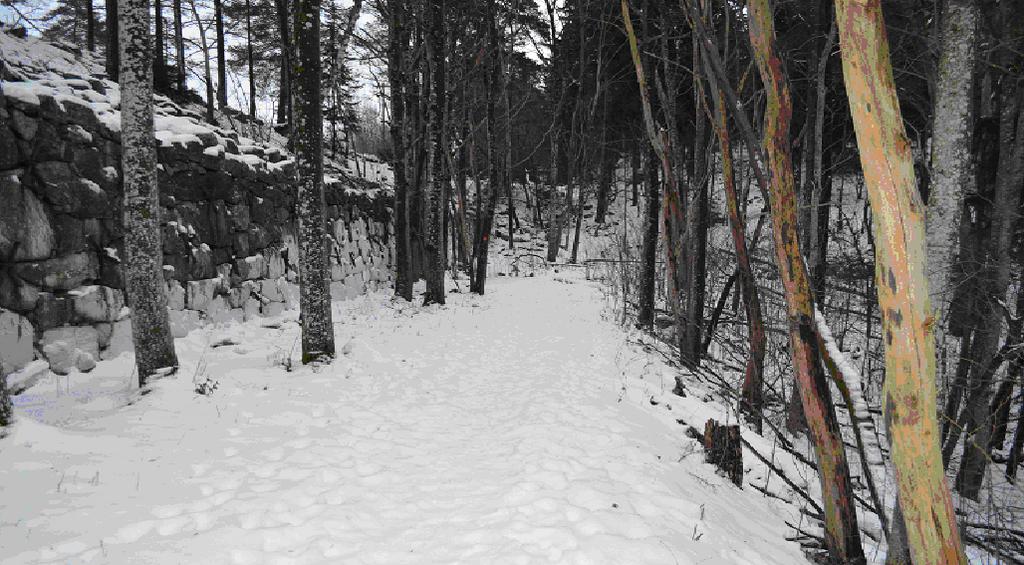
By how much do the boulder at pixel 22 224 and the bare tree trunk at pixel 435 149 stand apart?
725 cm

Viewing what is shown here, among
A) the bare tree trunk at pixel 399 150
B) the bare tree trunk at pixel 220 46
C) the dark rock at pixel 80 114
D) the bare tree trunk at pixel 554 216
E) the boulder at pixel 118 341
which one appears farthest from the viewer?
the bare tree trunk at pixel 554 216

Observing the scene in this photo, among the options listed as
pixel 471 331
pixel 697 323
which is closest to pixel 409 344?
pixel 471 331

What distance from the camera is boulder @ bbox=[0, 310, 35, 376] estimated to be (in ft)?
13.9

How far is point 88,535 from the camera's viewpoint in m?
2.35

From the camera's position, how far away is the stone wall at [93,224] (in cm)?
445

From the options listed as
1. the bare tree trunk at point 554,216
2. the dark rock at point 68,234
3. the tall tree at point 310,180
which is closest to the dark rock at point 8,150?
the dark rock at point 68,234

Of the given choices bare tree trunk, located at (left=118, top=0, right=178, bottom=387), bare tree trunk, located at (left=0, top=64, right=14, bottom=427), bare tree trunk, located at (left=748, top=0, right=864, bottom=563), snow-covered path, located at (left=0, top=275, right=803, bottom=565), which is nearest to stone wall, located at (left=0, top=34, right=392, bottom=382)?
snow-covered path, located at (left=0, top=275, right=803, bottom=565)

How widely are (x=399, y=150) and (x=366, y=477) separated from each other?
31.3 feet

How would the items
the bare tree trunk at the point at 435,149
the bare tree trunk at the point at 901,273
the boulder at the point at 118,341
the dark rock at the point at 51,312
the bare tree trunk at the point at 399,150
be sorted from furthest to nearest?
1. the bare tree trunk at the point at 399,150
2. the bare tree trunk at the point at 435,149
3. the boulder at the point at 118,341
4. the dark rock at the point at 51,312
5. the bare tree trunk at the point at 901,273

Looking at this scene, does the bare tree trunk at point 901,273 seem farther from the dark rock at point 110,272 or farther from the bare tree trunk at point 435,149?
the bare tree trunk at point 435,149

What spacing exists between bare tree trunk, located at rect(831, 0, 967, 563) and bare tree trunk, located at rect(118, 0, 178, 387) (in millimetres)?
5602

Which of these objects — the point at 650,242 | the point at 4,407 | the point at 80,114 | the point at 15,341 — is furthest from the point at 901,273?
the point at 80,114

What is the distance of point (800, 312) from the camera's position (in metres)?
2.84

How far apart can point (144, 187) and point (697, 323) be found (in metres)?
7.63
